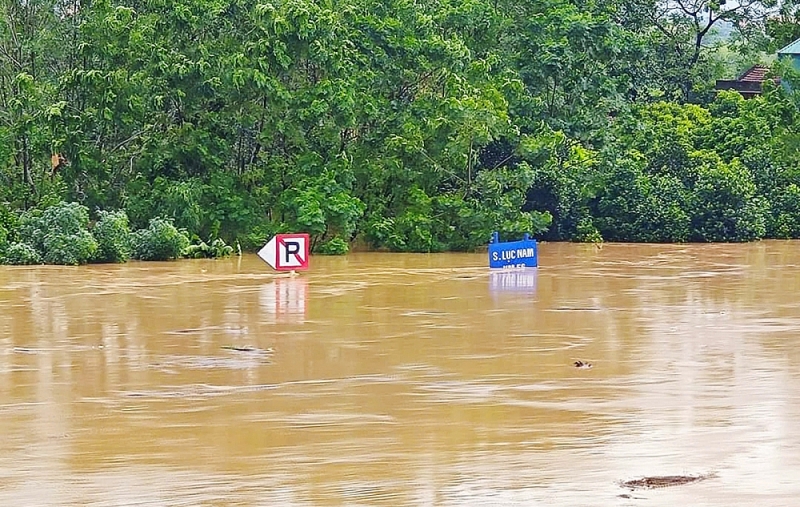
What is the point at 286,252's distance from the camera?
26484mm

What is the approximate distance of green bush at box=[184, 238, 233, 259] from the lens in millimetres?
31891

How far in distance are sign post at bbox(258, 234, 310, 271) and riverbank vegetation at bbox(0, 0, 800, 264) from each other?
212 inches

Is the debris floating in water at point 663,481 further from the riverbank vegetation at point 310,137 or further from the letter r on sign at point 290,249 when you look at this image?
the riverbank vegetation at point 310,137

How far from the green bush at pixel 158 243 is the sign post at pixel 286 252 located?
5.06 metres

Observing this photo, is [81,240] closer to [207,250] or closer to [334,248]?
[207,250]

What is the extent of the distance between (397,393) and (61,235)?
61.8ft

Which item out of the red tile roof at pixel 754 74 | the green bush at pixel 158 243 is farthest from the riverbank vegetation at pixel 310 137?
the red tile roof at pixel 754 74

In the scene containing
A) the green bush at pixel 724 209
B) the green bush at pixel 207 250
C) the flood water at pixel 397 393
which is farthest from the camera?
the green bush at pixel 724 209

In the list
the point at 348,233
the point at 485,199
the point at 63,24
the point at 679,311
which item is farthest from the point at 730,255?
the point at 63,24

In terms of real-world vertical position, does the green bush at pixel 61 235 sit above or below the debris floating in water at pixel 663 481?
above

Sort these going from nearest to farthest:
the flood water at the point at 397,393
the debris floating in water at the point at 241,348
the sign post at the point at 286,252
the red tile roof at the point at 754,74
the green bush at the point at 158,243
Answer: the flood water at the point at 397,393
the debris floating in water at the point at 241,348
the sign post at the point at 286,252
the green bush at the point at 158,243
the red tile roof at the point at 754,74

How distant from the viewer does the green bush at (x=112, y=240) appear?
100ft

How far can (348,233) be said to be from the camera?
1332 inches

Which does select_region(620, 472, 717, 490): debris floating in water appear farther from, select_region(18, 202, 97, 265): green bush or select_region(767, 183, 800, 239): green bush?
select_region(767, 183, 800, 239): green bush
